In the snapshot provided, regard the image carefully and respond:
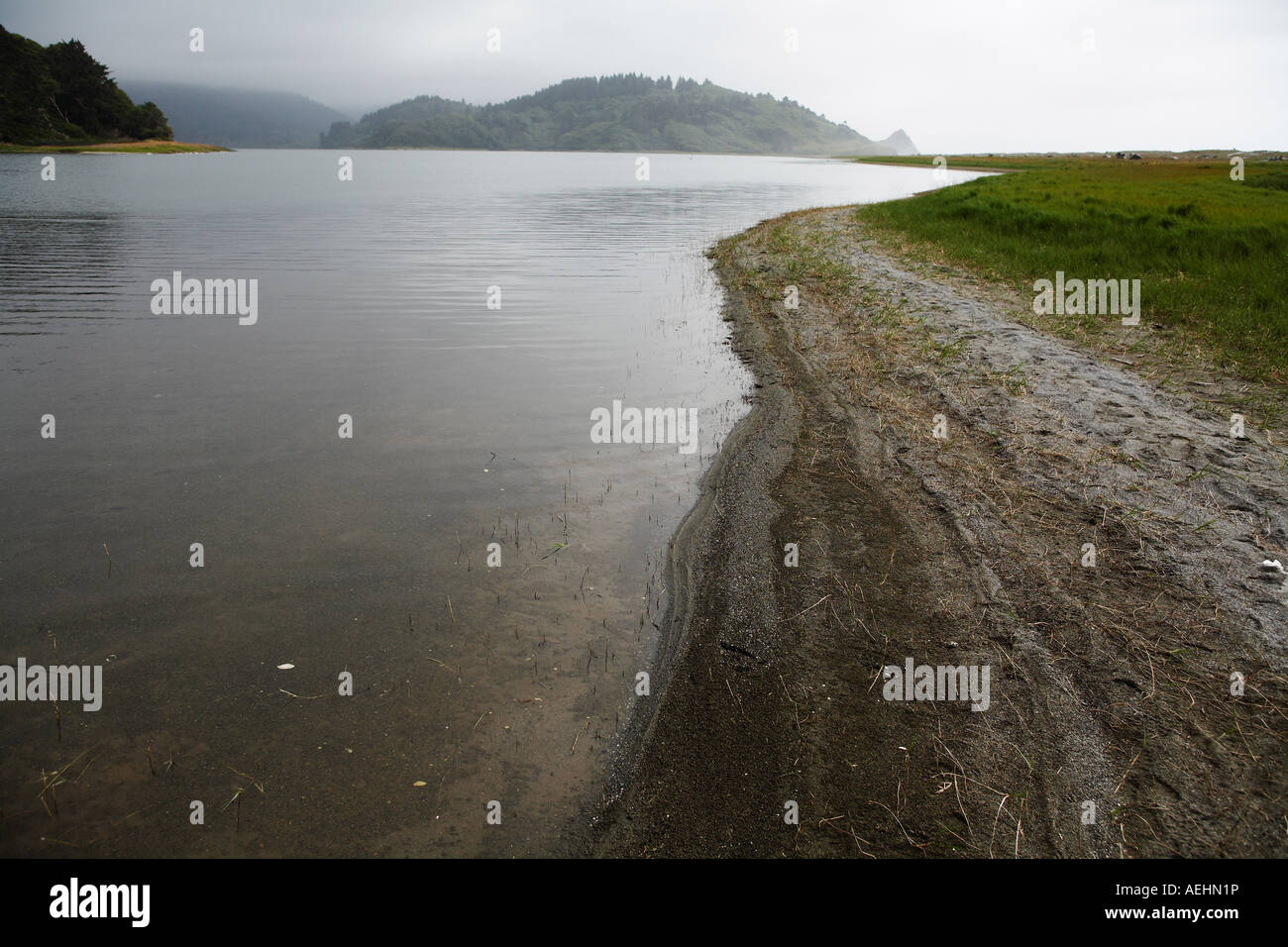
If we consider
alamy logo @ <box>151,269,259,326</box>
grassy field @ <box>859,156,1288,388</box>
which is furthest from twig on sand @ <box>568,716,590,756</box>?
alamy logo @ <box>151,269,259,326</box>

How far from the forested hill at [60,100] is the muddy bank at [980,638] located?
6276 inches

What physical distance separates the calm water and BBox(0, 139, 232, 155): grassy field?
444ft

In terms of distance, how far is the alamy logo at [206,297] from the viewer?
19830mm

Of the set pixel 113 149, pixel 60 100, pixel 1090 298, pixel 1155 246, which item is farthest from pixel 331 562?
pixel 60 100

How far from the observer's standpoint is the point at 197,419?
12.1 metres

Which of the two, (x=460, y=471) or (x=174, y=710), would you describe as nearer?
(x=174, y=710)

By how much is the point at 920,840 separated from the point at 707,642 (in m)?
2.54

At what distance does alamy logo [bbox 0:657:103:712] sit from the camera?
5.88 meters

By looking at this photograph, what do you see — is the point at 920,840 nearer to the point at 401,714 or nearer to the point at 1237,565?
the point at 401,714
